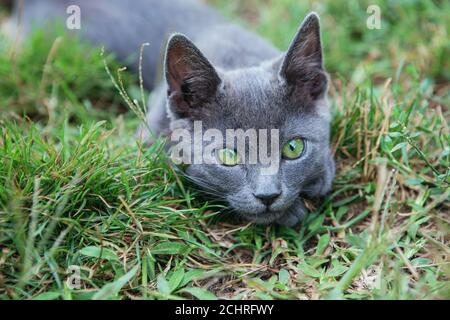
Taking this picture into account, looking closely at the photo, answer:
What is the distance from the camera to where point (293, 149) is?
81.0 inches

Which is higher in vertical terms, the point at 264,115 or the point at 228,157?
the point at 264,115

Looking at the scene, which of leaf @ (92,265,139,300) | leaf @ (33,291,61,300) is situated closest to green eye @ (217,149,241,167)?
leaf @ (92,265,139,300)

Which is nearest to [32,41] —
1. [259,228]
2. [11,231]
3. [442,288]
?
[11,231]

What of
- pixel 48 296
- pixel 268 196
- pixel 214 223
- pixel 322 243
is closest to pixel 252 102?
pixel 268 196

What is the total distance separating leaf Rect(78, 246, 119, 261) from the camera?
1.78m

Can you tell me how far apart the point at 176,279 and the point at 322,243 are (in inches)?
25.6

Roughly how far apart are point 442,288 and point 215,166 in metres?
0.94

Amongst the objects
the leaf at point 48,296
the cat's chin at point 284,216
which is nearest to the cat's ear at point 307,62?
the cat's chin at point 284,216

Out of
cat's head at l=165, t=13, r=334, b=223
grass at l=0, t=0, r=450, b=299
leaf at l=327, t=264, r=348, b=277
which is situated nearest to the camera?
grass at l=0, t=0, r=450, b=299

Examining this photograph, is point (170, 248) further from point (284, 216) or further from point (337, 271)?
point (337, 271)

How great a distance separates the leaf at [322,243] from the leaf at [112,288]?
0.78 metres

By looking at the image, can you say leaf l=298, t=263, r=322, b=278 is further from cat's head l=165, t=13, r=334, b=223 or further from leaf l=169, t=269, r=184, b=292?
leaf l=169, t=269, r=184, b=292

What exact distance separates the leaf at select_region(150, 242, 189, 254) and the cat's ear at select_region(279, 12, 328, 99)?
0.82m

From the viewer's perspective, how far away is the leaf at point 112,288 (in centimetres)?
162
